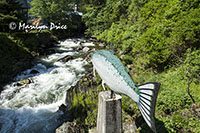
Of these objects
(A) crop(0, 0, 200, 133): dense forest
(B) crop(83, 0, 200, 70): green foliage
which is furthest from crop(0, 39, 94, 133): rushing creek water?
(B) crop(83, 0, 200, 70): green foliage

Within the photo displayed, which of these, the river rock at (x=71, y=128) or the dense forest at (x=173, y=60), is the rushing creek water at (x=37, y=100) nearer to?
the river rock at (x=71, y=128)

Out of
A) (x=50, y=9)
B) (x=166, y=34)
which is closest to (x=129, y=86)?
(x=166, y=34)

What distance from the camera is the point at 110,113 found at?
7.20 ft

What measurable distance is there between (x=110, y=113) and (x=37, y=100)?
574 centimetres

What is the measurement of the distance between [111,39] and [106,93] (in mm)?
9204

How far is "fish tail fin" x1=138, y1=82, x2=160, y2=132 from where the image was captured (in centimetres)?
121

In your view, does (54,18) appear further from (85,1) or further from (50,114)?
(50,114)

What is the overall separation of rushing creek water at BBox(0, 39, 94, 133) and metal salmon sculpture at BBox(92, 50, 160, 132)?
4421mm

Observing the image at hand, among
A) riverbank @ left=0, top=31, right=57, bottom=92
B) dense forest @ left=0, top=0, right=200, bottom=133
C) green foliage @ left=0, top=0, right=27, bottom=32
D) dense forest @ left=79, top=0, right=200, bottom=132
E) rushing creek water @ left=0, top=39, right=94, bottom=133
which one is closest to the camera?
dense forest @ left=79, top=0, right=200, bottom=132

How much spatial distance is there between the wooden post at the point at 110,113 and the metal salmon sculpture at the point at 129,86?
22.3 inches

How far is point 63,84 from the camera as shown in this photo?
809cm

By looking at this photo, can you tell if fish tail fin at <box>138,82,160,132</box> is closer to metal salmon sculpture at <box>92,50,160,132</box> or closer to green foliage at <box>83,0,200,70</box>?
metal salmon sculpture at <box>92,50,160,132</box>

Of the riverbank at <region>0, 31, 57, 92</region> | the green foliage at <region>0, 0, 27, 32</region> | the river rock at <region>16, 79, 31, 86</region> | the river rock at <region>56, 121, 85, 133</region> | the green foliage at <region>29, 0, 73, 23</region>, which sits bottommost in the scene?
the river rock at <region>56, 121, 85, 133</region>

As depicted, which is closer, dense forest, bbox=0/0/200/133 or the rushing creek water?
dense forest, bbox=0/0/200/133
